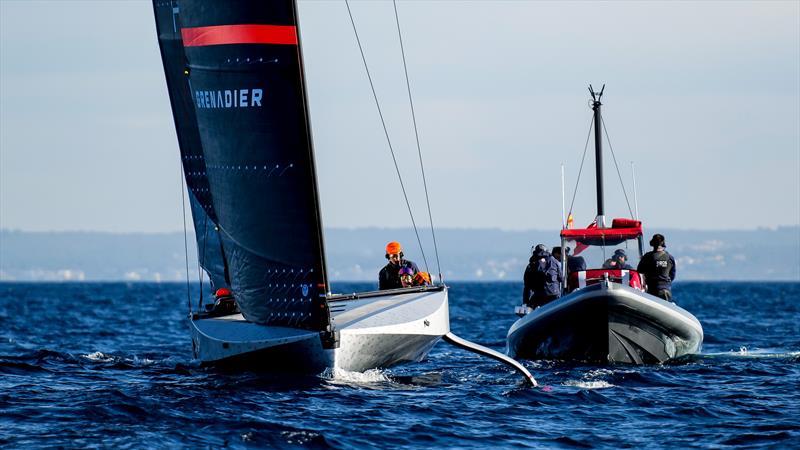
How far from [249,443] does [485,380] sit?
669cm

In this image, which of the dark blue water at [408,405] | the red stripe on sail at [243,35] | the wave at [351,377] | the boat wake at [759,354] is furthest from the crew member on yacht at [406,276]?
the boat wake at [759,354]

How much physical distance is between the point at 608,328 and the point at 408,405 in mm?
5269

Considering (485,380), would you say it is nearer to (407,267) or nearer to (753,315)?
(407,267)

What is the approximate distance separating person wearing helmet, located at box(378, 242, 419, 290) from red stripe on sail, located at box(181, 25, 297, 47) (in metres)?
4.56

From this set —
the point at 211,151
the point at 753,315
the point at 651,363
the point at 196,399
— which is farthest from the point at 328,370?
the point at 753,315

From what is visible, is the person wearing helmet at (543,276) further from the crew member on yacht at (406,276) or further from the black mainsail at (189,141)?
the black mainsail at (189,141)

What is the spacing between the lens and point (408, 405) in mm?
16266

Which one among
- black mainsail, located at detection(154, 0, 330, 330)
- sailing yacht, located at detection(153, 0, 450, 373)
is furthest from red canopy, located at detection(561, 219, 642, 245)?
black mainsail, located at detection(154, 0, 330, 330)

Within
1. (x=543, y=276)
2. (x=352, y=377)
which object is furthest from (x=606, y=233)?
(x=352, y=377)

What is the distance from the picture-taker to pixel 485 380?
19.6 m

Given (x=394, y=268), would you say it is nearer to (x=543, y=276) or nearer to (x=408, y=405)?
(x=543, y=276)

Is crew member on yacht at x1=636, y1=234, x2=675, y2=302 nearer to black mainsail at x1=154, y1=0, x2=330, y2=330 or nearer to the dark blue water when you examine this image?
the dark blue water

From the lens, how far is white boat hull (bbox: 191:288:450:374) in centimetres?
1692

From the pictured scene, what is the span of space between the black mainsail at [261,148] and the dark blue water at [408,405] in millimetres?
1314
